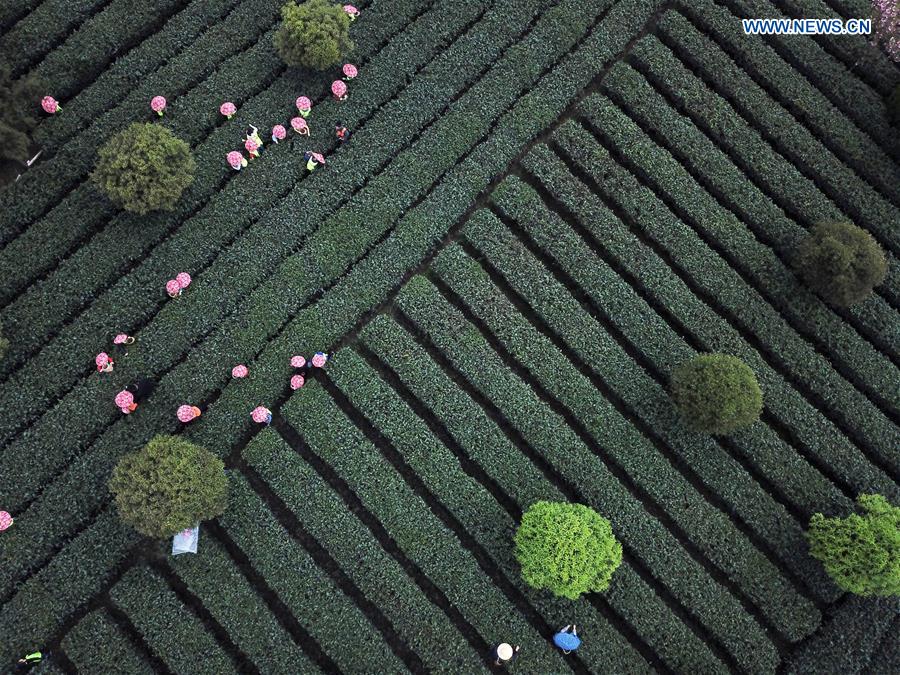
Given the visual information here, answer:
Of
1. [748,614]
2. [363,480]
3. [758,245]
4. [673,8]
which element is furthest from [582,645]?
[673,8]

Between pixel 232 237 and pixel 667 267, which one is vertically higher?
pixel 232 237

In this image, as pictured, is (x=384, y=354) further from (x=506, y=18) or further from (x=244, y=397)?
(x=506, y=18)

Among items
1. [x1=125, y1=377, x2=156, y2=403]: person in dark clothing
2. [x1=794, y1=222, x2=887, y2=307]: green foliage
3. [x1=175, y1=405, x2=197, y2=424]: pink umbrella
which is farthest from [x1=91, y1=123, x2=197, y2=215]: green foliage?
[x1=794, y1=222, x2=887, y2=307]: green foliage

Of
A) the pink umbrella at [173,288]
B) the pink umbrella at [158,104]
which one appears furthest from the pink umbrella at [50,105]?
the pink umbrella at [173,288]

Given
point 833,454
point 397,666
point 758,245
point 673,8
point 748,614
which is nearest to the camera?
point 397,666

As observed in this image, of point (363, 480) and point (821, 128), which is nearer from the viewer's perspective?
point (363, 480)

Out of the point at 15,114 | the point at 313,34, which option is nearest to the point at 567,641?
the point at 313,34

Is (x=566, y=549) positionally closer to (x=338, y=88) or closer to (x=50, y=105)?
(x=338, y=88)
